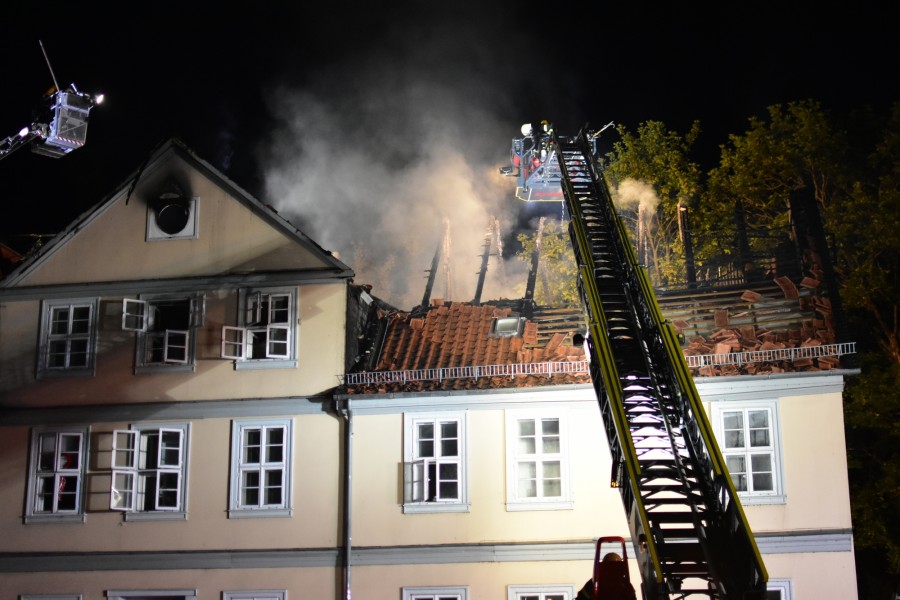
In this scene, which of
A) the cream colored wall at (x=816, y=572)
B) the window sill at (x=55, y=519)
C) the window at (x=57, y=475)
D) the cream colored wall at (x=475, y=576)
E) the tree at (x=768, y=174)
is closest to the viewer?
the cream colored wall at (x=816, y=572)

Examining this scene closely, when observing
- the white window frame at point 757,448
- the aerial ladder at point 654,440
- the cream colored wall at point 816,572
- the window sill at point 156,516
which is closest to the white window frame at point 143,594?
the window sill at point 156,516

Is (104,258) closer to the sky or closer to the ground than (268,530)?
closer to the sky

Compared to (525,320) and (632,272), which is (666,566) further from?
(525,320)

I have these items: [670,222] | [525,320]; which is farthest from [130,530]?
[670,222]

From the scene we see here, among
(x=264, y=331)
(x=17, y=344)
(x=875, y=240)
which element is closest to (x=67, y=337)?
(x=17, y=344)

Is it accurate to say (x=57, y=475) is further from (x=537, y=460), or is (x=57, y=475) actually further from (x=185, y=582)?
(x=537, y=460)

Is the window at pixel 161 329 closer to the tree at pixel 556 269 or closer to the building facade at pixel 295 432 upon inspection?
the building facade at pixel 295 432

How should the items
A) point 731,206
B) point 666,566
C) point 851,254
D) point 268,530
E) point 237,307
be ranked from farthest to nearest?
point 731,206, point 851,254, point 237,307, point 268,530, point 666,566

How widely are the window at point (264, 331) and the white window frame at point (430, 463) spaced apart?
3078 mm

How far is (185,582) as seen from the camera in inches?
706

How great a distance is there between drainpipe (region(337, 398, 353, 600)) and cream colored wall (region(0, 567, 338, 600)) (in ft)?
1.08

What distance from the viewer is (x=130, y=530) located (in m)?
18.3

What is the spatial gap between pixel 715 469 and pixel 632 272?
525 centimetres

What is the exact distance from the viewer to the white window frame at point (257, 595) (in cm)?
1758
